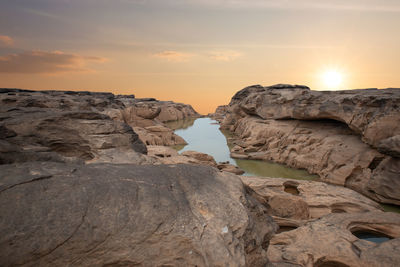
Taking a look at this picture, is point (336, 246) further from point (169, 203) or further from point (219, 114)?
point (219, 114)

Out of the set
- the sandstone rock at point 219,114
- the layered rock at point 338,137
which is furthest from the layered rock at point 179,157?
the sandstone rock at point 219,114

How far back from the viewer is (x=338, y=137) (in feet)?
39.4

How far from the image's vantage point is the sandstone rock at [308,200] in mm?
6742

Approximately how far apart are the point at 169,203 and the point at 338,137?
38.0ft

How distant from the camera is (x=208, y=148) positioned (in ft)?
59.5

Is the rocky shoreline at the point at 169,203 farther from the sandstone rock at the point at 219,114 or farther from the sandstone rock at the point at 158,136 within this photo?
the sandstone rock at the point at 219,114

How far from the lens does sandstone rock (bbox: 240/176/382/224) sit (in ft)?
22.1

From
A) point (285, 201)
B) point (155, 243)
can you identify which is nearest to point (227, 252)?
point (155, 243)

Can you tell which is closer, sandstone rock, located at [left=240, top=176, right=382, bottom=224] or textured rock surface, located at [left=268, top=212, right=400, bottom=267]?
textured rock surface, located at [left=268, top=212, right=400, bottom=267]

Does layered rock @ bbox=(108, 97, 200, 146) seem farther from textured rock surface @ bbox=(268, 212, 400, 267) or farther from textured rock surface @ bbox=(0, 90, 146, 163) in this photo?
textured rock surface @ bbox=(268, 212, 400, 267)

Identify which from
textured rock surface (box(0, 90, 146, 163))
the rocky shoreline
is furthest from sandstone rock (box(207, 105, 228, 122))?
textured rock surface (box(0, 90, 146, 163))

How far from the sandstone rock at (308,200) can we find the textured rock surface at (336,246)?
92cm

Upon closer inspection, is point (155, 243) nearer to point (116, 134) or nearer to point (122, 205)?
point (122, 205)

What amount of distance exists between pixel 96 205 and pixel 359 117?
37.1 ft
